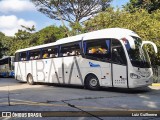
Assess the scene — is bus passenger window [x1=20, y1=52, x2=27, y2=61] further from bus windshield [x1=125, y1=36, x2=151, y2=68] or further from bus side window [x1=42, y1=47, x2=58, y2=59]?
bus windshield [x1=125, y1=36, x2=151, y2=68]

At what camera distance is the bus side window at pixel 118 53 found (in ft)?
50.2

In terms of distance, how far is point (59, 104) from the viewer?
11.0 meters

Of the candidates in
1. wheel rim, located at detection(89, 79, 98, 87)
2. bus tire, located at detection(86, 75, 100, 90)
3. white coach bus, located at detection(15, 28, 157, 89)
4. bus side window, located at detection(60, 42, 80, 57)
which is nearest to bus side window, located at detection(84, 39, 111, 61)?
white coach bus, located at detection(15, 28, 157, 89)

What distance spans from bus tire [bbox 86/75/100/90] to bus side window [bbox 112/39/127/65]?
6.06 ft

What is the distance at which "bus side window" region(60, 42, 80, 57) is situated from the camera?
18.0 metres

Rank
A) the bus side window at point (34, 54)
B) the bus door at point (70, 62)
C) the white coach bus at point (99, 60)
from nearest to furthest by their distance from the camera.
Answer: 1. the white coach bus at point (99, 60)
2. the bus door at point (70, 62)
3. the bus side window at point (34, 54)

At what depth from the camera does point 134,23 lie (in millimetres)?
22984

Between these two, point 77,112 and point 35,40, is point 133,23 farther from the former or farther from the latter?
point 35,40

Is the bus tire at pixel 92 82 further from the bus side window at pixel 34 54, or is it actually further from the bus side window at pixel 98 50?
the bus side window at pixel 34 54

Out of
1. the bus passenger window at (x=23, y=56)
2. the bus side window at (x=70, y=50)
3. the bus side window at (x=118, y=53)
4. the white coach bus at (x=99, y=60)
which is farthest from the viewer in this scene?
the bus passenger window at (x=23, y=56)

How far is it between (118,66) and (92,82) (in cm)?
227

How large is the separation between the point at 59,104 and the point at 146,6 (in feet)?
90.8

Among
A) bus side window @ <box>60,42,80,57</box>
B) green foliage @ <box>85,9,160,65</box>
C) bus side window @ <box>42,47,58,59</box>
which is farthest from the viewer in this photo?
green foliage @ <box>85,9,160,65</box>

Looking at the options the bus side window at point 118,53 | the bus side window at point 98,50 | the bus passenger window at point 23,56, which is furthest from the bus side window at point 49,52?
the bus side window at point 118,53
